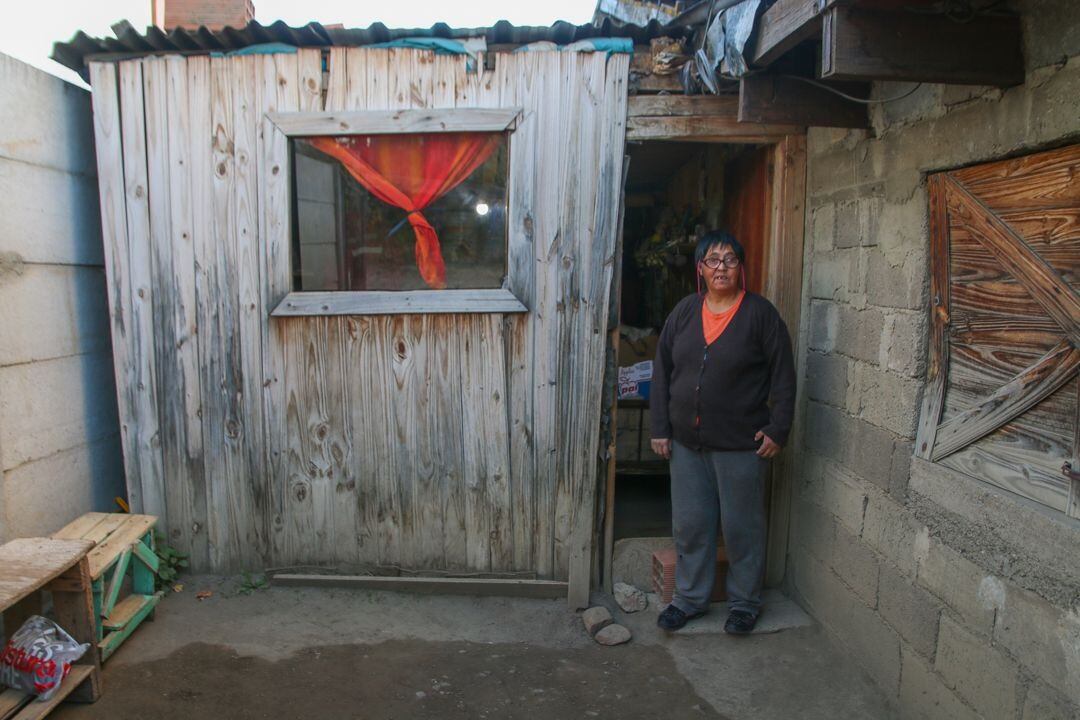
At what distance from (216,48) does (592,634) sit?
3.82 meters

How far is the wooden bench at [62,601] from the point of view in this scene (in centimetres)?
306

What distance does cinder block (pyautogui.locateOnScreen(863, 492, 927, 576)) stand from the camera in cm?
315

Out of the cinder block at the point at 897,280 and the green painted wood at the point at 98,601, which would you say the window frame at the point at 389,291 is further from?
the cinder block at the point at 897,280

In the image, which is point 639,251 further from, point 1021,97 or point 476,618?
point 1021,97

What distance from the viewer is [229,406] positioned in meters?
4.37

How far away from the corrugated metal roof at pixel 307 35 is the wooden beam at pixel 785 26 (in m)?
1.03

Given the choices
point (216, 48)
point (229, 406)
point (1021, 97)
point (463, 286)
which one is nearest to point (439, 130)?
point (463, 286)

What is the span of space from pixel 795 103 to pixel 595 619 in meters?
2.84

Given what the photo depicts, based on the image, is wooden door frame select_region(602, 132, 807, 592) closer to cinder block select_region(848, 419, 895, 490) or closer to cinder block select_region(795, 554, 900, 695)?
cinder block select_region(795, 554, 900, 695)

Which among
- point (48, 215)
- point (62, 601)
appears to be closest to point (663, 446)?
point (62, 601)

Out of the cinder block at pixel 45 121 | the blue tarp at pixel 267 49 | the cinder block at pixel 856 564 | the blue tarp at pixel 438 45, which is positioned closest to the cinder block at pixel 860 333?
the cinder block at pixel 856 564

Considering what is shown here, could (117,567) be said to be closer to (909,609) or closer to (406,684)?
(406,684)

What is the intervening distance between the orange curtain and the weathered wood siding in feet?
0.63

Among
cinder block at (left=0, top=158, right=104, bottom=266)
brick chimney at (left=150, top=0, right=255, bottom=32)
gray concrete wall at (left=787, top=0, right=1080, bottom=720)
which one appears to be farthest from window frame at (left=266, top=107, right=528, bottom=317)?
brick chimney at (left=150, top=0, right=255, bottom=32)
